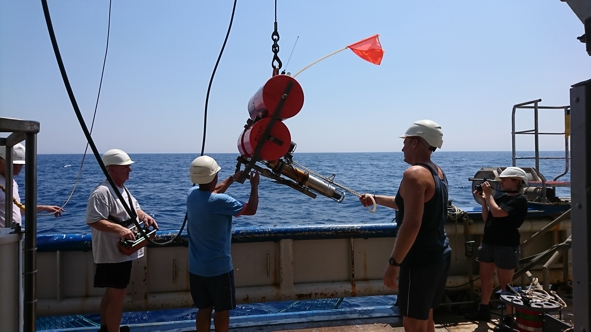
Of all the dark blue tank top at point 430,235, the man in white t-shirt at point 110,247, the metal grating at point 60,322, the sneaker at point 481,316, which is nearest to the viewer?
the dark blue tank top at point 430,235

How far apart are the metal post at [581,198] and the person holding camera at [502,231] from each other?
8.81ft

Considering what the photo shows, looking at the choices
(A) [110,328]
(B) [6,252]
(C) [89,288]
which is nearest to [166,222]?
(C) [89,288]

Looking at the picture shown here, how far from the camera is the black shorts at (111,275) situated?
358cm

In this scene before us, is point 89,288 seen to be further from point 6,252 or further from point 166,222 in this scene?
point 166,222

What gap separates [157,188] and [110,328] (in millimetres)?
22870

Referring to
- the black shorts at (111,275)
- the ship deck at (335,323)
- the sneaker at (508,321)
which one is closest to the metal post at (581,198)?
the sneaker at (508,321)

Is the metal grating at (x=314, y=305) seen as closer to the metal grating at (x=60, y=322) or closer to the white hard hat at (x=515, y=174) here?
the metal grating at (x=60, y=322)

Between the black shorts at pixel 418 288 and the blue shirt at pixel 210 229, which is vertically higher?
the blue shirt at pixel 210 229

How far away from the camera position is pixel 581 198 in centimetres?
161

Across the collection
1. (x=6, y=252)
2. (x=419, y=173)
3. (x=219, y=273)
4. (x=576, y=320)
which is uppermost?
(x=419, y=173)

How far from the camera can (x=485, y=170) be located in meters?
5.64

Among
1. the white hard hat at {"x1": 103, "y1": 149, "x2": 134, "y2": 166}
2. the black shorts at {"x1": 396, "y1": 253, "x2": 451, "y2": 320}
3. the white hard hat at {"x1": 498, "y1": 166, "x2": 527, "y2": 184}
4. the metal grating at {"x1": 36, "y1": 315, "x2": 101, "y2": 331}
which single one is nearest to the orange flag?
the black shorts at {"x1": 396, "y1": 253, "x2": 451, "y2": 320}

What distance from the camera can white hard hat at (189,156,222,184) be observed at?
320 centimetres

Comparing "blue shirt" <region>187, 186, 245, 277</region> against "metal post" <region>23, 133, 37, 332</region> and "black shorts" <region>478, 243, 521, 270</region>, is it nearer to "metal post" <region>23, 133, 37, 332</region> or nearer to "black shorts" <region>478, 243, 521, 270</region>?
"metal post" <region>23, 133, 37, 332</region>
